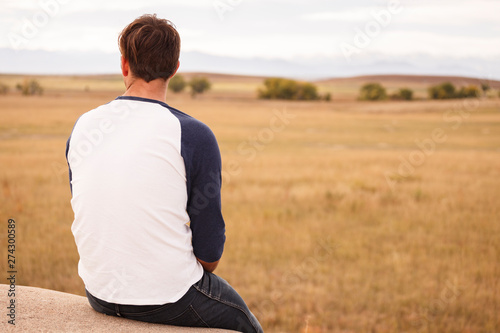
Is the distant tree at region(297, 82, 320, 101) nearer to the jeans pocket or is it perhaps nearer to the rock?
the rock

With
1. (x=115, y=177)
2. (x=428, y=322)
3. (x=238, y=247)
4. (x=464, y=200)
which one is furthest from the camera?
(x=464, y=200)

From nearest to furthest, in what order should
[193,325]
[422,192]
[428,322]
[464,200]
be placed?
[193,325] → [428,322] → [464,200] → [422,192]

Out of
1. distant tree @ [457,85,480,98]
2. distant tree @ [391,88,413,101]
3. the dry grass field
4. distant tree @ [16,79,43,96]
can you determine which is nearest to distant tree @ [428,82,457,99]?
distant tree @ [457,85,480,98]

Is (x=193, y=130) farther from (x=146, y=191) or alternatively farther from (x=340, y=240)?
(x=340, y=240)

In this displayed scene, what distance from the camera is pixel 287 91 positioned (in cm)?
9194

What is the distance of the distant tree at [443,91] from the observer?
8475 centimetres

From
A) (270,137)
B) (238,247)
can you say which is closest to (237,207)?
(238,247)

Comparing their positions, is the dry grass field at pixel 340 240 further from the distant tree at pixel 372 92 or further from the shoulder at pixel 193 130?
the distant tree at pixel 372 92

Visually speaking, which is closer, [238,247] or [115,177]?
[115,177]

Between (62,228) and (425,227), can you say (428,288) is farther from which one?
(62,228)

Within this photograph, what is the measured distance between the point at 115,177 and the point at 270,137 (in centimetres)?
2864

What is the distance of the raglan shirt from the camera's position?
1971 mm

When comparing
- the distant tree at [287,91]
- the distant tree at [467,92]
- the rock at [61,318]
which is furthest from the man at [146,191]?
the distant tree at [287,91]

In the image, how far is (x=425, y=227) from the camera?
842cm
